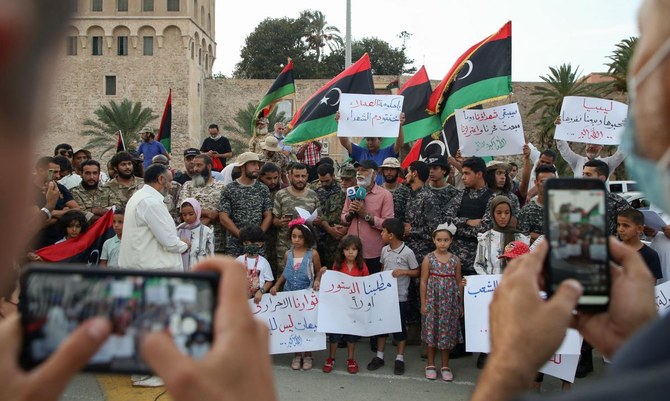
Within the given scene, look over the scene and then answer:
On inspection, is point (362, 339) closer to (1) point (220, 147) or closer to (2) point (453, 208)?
(2) point (453, 208)

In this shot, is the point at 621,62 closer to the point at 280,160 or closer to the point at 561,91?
the point at 561,91

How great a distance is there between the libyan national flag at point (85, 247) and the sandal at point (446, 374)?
3394mm

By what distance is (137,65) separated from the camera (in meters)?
55.7

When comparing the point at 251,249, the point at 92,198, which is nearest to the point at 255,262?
the point at 251,249

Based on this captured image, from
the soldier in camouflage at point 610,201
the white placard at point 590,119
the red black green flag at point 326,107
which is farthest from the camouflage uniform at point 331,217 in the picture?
the white placard at point 590,119

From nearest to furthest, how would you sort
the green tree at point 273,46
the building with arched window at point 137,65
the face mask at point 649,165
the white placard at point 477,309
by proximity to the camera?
the face mask at point 649,165 < the white placard at point 477,309 < the building with arched window at point 137,65 < the green tree at point 273,46

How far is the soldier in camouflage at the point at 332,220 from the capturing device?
8.01 metres

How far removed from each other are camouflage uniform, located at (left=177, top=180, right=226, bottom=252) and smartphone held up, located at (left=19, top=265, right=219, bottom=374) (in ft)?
23.5

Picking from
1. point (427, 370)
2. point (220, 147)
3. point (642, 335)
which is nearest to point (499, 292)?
point (642, 335)

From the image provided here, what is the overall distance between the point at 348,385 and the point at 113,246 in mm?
2599

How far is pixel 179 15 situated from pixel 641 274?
58723 mm

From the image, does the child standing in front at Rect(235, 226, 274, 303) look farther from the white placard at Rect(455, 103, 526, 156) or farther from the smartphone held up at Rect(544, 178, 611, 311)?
the smartphone held up at Rect(544, 178, 611, 311)

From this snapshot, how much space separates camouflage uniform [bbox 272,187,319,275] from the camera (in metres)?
7.94

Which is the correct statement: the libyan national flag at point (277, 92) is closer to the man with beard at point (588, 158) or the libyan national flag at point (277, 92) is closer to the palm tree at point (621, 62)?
the man with beard at point (588, 158)
